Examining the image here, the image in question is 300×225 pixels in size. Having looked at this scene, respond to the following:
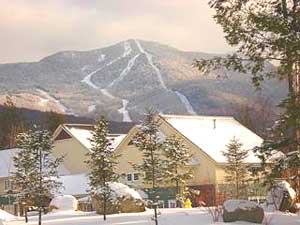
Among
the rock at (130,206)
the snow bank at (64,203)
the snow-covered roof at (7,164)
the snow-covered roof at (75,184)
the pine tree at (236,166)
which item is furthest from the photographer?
the snow-covered roof at (7,164)

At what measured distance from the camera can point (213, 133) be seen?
5906 cm

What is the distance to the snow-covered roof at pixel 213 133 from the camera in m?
54.1

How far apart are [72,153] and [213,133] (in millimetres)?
13809

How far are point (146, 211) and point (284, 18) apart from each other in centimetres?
→ 1883

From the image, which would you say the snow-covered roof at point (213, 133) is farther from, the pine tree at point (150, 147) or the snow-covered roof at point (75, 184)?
Answer: the pine tree at point (150, 147)

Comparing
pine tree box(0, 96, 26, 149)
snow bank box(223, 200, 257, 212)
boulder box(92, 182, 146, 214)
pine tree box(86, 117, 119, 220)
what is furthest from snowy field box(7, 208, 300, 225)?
pine tree box(0, 96, 26, 149)

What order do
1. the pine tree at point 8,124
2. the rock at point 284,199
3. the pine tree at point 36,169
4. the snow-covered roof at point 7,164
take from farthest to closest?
the pine tree at point 8,124
the snow-covered roof at point 7,164
the pine tree at point 36,169
the rock at point 284,199

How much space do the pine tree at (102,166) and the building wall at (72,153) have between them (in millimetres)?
30066

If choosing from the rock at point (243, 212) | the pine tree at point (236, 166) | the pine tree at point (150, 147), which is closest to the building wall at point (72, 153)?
the pine tree at point (236, 166)

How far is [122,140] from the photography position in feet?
190

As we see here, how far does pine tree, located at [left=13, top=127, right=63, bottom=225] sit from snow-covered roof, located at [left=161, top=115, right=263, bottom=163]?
21.7 meters

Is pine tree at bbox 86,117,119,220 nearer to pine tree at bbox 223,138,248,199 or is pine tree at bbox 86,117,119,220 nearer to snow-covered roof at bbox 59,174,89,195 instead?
pine tree at bbox 223,138,248,199

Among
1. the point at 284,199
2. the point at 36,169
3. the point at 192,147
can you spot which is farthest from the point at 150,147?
the point at 192,147

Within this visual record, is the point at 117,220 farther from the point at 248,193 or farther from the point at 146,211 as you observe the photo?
the point at 248,193
